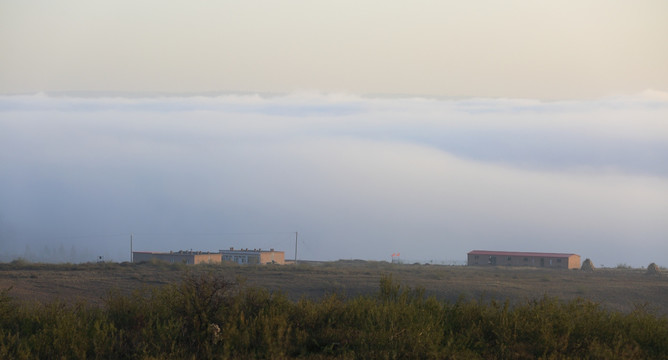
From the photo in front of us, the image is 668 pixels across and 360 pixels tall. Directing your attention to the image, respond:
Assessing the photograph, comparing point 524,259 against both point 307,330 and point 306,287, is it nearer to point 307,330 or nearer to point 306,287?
point 306,287

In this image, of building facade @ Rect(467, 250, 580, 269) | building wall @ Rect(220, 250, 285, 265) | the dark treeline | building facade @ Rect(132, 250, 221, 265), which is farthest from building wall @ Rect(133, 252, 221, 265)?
the dark treeline

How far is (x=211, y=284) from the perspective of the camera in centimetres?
1459

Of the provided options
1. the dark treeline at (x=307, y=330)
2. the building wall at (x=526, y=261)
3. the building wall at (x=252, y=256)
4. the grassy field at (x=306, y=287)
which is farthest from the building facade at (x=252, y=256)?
the dark treeline at (x=307, y=330)

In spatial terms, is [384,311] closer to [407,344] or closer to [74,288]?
[407,344]

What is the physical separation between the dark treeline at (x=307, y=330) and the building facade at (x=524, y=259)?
7140 centimetres

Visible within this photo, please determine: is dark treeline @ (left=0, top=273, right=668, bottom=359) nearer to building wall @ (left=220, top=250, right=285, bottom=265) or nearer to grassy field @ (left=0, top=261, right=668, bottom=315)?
grassy field @ (left=0, top=261, right=668, bottom=315)

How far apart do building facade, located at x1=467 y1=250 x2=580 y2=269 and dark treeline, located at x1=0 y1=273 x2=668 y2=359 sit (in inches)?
2811

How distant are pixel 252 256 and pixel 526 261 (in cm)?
3399

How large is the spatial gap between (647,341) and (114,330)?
10261mm

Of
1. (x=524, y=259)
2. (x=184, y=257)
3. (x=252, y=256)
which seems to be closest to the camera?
(x=184, y=257)

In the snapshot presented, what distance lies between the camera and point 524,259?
8631cm

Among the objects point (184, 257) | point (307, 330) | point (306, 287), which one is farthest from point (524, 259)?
point (307, 330)

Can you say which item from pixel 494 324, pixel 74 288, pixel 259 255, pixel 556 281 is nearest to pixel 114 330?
pixel 494 324

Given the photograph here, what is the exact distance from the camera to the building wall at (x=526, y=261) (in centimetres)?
8312
